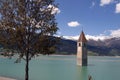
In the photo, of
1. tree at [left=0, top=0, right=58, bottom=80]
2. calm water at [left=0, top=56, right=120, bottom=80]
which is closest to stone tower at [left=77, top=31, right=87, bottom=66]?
calm water at [left=0, top=56, right=120, bottom=80]

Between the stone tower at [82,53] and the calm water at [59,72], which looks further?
the stone tower at [82,53]

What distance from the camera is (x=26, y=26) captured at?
18609 mm

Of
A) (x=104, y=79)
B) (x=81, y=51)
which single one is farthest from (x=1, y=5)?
(x=81, y=51)

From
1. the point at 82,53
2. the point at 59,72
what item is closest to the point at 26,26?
the point at 59,72

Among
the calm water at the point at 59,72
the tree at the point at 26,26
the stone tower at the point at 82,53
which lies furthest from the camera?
the stone tower at the point at 82,53

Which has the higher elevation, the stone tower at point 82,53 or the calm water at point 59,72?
the stone tower at point 82,53

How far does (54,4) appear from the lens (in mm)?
20109

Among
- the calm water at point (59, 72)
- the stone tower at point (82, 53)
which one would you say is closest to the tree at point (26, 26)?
the calm water at point (59, 72)

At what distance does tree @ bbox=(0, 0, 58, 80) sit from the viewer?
60.9 ft

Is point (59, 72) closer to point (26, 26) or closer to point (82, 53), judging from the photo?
point (82, 53)

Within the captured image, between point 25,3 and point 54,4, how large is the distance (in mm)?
2423

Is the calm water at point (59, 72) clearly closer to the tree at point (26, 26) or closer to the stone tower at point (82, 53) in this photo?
the stone tower at point (82, 53)

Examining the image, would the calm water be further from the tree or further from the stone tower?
the tree

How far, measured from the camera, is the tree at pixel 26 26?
1856 cm
